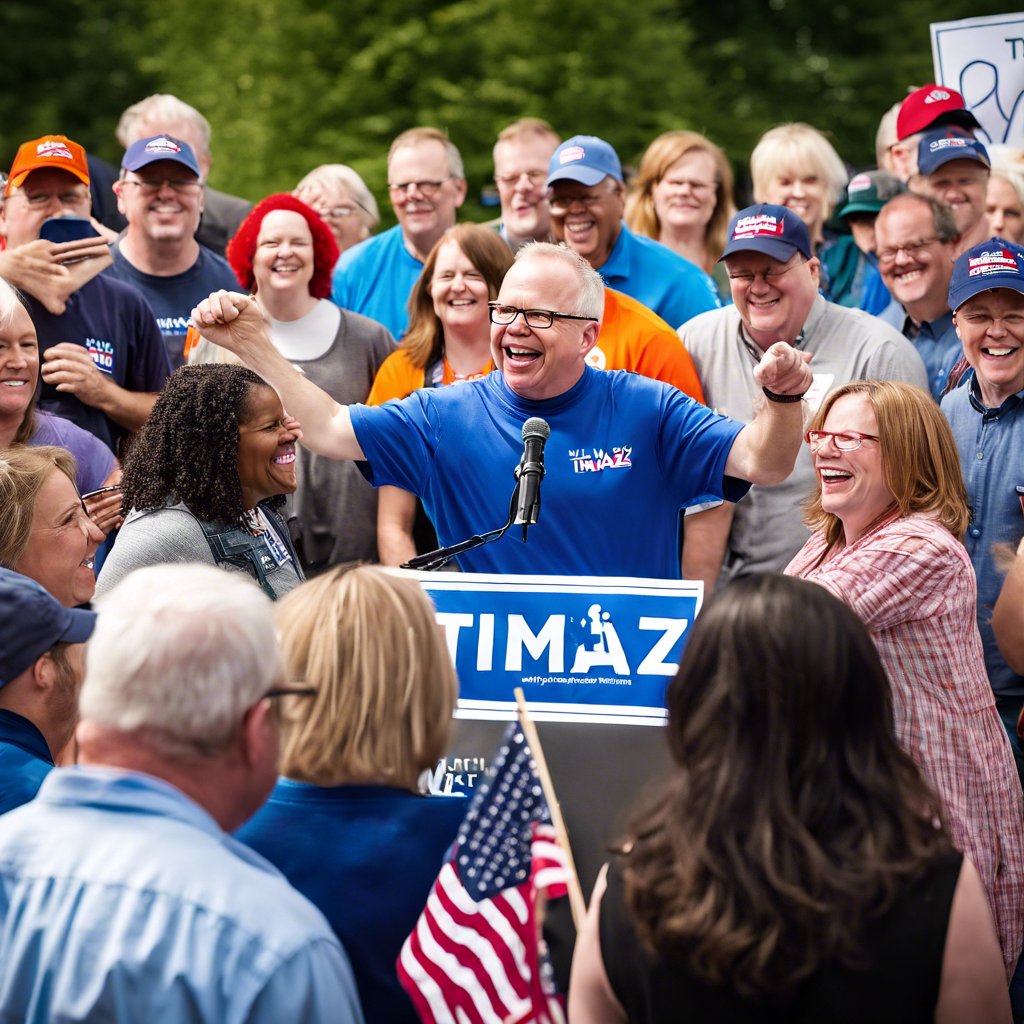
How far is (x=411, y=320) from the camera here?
6.71 metres

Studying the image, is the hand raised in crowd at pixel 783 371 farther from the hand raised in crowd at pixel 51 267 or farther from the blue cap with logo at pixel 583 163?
the hand raised in crowd at pixel 51 267

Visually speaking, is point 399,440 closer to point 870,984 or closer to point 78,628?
point 78,628

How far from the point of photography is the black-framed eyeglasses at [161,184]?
7.04 metres

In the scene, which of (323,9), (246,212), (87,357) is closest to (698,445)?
(87,357)

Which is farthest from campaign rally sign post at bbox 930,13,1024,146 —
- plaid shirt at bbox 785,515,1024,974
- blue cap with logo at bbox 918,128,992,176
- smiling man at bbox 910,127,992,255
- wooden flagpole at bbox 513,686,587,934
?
wooden flagpole at bbox 513,686,587,934

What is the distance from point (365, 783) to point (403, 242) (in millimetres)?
5462

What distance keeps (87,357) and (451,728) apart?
3.60 meters

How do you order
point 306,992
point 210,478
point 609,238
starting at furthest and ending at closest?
point 609,238
point 210,478
point 306,992

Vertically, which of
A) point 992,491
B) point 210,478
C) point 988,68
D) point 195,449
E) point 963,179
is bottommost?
point 992,491

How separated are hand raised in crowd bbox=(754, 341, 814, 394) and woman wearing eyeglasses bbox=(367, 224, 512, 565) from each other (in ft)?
6.90

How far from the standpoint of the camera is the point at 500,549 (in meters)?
4.91

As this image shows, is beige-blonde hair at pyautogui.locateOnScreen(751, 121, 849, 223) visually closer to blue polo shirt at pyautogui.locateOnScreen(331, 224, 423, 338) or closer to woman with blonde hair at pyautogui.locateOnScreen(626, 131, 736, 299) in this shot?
woman with blonde hair at pyautogui.locateOnScreen(626, 131, 736, 299)

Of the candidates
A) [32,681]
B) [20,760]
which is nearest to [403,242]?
[32,681]

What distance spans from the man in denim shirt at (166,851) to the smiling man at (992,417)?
3.57 m
